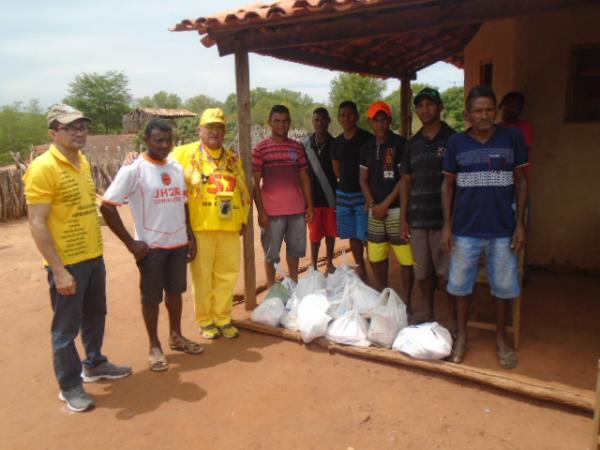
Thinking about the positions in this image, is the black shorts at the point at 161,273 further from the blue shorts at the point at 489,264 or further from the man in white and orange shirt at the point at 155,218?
the blue shorts at the point at 489,264

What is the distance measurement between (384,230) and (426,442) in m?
1.89

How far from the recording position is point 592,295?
4.66m

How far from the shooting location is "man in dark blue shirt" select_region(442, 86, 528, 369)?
3.13 metres

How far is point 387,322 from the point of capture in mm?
3686

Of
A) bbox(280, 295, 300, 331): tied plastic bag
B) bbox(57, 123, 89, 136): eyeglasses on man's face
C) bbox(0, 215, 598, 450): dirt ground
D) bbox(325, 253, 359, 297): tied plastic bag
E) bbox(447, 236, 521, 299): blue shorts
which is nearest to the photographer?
bbox(0, 215, 598, 450): dirt ground

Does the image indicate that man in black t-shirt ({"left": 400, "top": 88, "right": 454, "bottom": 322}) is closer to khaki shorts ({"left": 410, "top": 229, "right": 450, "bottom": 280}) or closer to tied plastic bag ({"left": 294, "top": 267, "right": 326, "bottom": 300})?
khaki shorts ({"left": 410, "top": 229, "right": 450, "bottom": 280})

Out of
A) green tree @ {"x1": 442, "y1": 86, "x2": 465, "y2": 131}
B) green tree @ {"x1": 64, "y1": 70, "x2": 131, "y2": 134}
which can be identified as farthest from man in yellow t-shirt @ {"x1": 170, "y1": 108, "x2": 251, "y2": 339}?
green tree @ {"x1": 64, "y1": 70, "x2": 131, "y2": 134}

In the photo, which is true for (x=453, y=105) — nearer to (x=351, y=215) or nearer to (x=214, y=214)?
(x=351, y=215)

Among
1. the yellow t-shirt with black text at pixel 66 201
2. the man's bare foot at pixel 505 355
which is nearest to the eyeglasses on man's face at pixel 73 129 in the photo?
the yellow t-shirt with black text at pixel 66 201

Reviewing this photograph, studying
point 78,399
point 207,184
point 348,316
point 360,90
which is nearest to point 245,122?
point 207,184

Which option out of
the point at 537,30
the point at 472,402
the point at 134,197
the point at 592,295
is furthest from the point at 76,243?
the point at 537,30

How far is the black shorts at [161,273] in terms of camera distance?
3496 millimetres

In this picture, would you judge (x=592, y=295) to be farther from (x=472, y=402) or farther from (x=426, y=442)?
(x=426, y=442)

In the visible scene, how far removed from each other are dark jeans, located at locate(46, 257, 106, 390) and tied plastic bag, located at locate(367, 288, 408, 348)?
6.72ft
